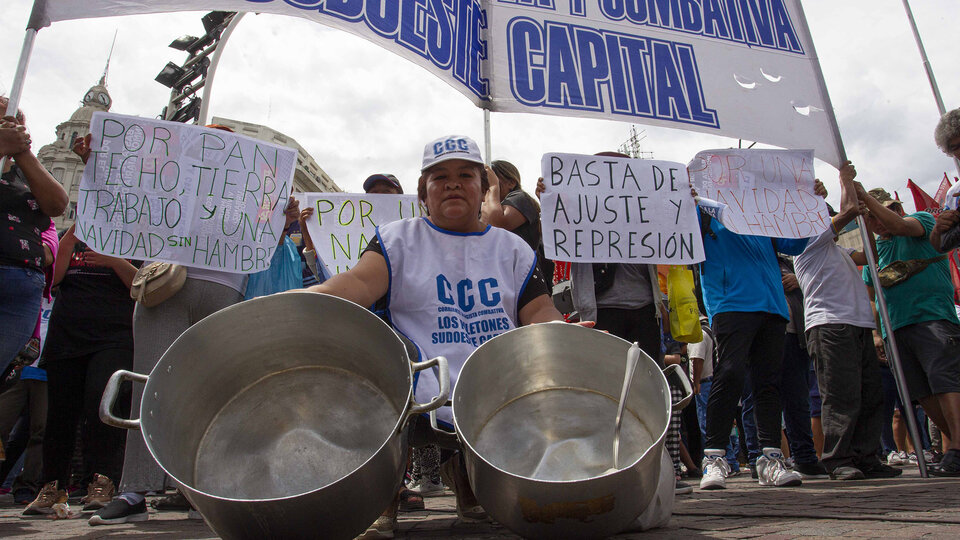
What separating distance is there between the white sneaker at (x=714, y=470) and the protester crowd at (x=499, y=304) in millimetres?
11

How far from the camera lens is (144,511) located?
2682 mm

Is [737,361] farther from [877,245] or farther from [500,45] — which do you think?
[500,45]

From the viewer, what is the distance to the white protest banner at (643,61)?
4.20m

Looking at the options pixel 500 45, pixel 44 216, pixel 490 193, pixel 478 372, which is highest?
pixel 500 45

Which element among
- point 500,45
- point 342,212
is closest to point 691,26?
point 500,45

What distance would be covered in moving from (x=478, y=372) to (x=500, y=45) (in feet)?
10.4

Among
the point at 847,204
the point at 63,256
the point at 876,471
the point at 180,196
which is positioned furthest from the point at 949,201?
the point at 63,256

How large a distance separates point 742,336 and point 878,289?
3.71 feet

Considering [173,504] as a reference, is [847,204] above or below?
above

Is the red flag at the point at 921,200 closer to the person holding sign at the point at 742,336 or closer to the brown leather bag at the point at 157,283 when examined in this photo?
the person holding sign at the point at 742,336

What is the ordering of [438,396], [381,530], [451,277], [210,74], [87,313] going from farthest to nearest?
[210,74], [87,313], [451,277], [381,530], [438,396]

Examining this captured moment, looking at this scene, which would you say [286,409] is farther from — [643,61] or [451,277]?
[643,61]

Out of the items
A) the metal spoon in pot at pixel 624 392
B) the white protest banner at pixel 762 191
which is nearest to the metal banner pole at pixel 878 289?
the white protest banner at pixel 762 191

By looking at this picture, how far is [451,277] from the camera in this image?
2203 millimetres
